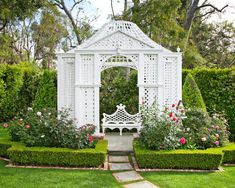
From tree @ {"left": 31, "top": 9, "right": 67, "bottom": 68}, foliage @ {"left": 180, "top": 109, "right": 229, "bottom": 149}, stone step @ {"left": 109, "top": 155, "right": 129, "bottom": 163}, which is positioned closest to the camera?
stone step @ {"left": 109, "top": 155, "right": 129, "bottom": 163}

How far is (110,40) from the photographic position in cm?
797

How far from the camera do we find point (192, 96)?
8.30 meters

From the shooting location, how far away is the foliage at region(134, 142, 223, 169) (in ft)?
18.7

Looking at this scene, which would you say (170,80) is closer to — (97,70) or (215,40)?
(97,70)

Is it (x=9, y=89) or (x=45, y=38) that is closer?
(x=9, y=89)

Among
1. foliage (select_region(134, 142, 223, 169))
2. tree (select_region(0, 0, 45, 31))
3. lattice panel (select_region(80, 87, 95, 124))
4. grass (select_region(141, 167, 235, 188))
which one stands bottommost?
grass (select_region(141, 167, 235, 188))

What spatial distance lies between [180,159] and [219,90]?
14.0 feet

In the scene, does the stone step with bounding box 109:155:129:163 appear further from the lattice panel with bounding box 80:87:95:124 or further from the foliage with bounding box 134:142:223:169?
the lattice panel with bounding box 80:87:95:124

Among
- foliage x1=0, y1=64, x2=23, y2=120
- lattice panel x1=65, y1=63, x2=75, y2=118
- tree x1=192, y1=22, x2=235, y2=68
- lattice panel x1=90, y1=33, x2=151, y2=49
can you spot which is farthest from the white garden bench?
tree x1=192, y1=22, x2=235, y2=68

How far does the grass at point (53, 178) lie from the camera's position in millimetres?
4738

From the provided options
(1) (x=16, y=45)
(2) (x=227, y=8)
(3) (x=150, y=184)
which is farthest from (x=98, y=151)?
(1) (x=16, y=45)

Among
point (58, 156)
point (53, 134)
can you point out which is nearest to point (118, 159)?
point (58, 156)

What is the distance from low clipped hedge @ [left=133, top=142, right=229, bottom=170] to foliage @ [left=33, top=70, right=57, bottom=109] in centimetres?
517

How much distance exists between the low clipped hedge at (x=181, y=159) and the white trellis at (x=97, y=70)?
2359mm
